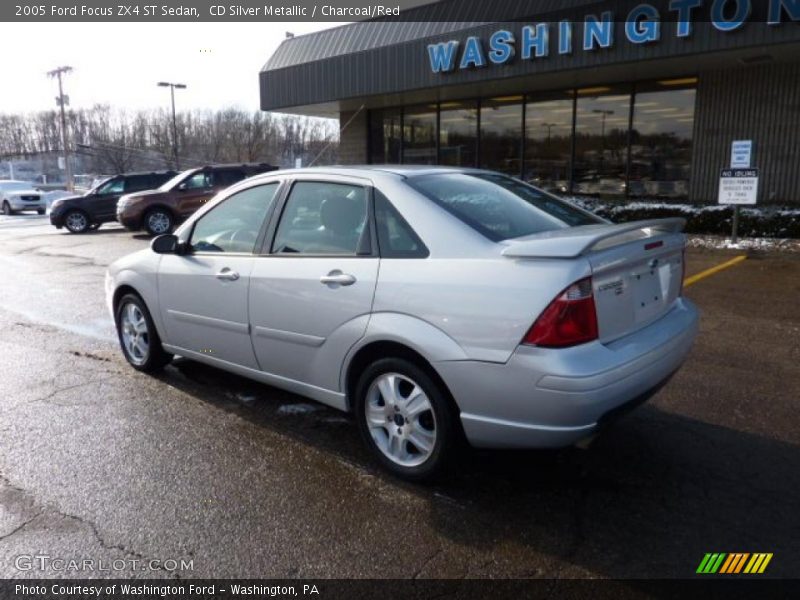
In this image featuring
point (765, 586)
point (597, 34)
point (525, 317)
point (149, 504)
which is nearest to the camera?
point (765, 586)

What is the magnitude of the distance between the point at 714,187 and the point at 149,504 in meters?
14.0

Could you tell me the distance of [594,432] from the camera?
290 centimetres

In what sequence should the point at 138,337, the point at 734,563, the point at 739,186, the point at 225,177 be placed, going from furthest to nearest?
the point at 225,177, the point at 739,186, the point at 138,337, the point at 734,563

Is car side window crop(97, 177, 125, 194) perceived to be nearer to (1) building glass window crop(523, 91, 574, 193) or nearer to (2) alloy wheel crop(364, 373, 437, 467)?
(1) building glass window crop(523, 91, 574, 193)

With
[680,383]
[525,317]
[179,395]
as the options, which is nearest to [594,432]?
[525,317]

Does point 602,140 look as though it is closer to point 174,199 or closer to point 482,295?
point 174,199

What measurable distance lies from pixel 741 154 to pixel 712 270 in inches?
113

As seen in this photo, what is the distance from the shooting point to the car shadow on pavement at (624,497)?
2713 mm

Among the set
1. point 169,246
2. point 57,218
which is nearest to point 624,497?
point 169,246

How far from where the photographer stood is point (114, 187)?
1964cm

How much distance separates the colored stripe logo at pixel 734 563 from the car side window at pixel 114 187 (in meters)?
20.0

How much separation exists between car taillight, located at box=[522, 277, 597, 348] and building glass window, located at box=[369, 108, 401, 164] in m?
17.2

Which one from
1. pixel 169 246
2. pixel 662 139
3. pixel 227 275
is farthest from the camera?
pixel 662 139

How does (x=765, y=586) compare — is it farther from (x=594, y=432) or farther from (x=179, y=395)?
(x=179, y=395)
